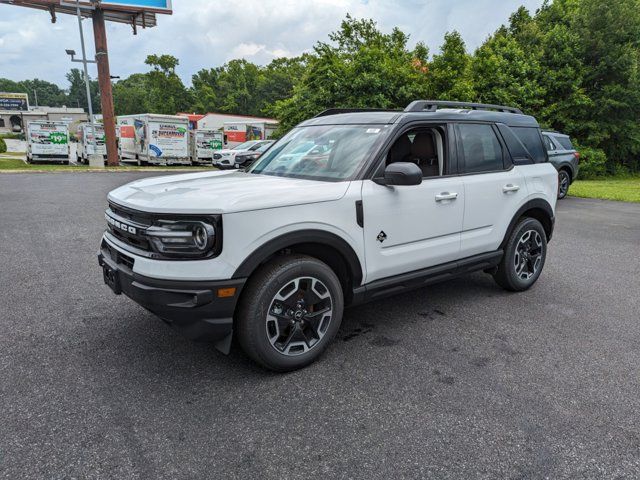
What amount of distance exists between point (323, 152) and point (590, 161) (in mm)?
19817

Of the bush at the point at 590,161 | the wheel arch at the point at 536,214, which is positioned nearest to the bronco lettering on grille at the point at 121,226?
the wheel arch at the point at 536,214

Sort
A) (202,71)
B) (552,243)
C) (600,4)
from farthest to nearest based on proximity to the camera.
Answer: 1. (202,71)
2. (600,4)
3. (552,243)

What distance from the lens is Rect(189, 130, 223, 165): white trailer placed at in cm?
2511

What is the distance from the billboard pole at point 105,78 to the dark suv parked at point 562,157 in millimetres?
20044

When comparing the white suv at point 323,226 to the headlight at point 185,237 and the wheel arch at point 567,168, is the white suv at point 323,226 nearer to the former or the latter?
the headlight at point 185,237

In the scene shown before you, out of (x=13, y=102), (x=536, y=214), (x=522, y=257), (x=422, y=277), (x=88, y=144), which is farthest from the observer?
(x=13, y=102)

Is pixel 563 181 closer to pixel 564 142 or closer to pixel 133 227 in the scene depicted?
pixel 564 142

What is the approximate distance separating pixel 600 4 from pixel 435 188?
21985 mm

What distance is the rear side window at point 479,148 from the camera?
4.04 metres

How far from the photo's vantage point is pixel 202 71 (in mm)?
81750

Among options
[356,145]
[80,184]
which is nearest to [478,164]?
[356,145]

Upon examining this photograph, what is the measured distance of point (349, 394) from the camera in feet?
9.21

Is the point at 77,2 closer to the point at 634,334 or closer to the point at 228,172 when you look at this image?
the point at 228,172

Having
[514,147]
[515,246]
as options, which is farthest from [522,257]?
[514,147]
